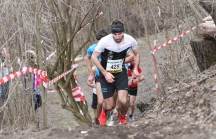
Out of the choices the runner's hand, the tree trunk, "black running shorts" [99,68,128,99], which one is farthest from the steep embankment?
the tree trunk

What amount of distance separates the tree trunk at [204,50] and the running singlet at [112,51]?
1.58m

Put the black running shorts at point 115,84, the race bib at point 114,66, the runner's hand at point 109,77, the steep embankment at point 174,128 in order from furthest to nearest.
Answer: the black running shorts at point 115,84 → the race bib at point 114,66 → the runner's hand at point 109,77 → the steep embankment at point 174,128

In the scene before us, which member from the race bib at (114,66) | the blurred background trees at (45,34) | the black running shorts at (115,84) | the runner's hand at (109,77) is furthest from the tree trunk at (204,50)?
the runner's hand at (109,77)

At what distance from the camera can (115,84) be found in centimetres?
732

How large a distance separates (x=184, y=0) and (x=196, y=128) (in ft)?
18.5

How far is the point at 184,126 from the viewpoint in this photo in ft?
15.6

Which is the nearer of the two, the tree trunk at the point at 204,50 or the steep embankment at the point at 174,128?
the steep embankment at the point at 174,128

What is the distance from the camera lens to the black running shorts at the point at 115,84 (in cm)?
725

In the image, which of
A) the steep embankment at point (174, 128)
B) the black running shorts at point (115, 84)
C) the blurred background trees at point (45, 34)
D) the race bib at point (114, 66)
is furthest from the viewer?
the black running shorts at point (115, 84)

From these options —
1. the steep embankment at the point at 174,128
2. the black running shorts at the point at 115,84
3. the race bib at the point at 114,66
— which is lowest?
the steep embankment at the point at 174,128

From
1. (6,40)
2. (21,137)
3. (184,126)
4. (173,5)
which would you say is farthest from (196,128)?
(173,5)

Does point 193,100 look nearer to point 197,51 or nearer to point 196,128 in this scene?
point 196,128

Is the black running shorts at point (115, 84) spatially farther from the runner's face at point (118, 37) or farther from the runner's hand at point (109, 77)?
the runner's face at point (118, 37)

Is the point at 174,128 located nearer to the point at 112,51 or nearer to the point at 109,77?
the point at 109,77
